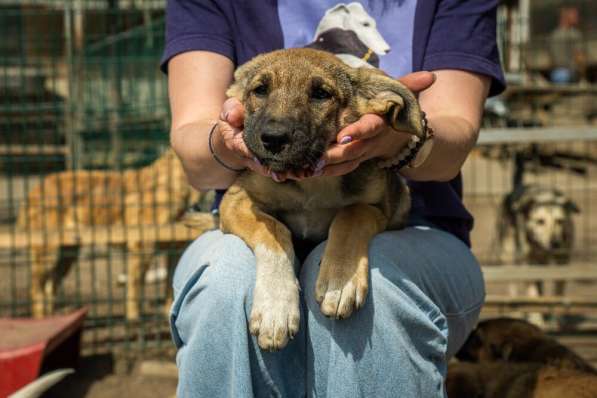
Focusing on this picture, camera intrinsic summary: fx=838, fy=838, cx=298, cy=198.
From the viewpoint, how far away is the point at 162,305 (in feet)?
19.6

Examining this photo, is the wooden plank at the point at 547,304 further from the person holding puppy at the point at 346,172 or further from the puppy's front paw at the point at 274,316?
the puppy's front paw at the point at 274,316

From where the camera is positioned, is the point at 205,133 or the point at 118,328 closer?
the point at 205,133

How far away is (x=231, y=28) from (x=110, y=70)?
562cm

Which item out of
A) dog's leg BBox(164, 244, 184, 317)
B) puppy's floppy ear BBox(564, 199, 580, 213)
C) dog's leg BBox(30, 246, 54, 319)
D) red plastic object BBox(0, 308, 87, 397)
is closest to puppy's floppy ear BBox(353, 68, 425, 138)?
red plastic object BBox(0, 308, 87, 397)

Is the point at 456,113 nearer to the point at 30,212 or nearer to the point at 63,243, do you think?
the point at 63,243

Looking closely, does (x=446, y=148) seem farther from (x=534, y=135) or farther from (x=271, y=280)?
(x=534, y=135)

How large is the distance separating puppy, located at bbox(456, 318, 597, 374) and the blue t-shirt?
A: 1.51 m

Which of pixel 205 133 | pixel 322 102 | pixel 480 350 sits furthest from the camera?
pixel 480 350

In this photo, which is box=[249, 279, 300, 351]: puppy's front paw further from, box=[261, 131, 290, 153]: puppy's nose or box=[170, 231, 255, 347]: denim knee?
box=[261, 131, 290, 153]: puppy's nose

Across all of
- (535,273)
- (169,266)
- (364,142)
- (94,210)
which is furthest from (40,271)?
(364,142)

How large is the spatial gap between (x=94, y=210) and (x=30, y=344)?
1.90m

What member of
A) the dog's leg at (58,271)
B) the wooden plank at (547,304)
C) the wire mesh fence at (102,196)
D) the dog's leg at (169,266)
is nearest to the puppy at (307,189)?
the wire mesh fence at (102,196)

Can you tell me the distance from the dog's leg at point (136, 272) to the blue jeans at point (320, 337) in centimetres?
323

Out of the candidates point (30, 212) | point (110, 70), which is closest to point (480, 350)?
point (30, 212)
